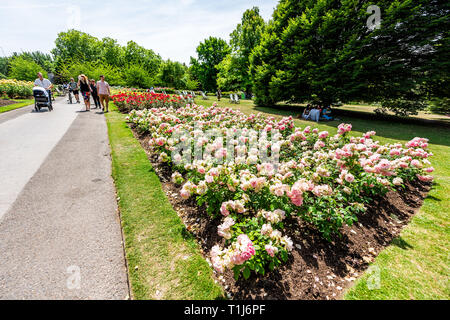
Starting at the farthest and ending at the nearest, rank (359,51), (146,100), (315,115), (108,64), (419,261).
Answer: (108,64), (359,51), (315,115), (146,100), (419,261)

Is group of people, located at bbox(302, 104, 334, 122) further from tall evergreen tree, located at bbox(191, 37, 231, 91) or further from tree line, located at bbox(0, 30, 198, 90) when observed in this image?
tall evergreen tree, located at bbox(191, 37, 231, 91)

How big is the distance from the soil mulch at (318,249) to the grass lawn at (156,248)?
0.18 meters

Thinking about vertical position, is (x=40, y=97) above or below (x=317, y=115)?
above

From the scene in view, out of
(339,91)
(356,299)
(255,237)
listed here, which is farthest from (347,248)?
(339,91)

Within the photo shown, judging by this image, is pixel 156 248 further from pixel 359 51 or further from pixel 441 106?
pixel 441 106

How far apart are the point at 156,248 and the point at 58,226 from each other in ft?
5.35

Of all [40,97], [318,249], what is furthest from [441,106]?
[40,97]

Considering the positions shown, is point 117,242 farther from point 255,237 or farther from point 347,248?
point 347,248

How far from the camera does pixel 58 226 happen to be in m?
2.82

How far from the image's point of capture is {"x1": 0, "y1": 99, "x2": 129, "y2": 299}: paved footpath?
2.05 m

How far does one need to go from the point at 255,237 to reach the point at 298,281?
2.48 feet

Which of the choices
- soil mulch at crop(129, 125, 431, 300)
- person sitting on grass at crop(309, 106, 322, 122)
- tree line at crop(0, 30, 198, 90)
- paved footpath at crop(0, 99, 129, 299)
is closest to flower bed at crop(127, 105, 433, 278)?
soil mulch at crop(129, 125, 431, 300)

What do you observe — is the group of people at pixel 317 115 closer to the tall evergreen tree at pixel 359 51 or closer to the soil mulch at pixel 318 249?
the tall evergreen tree at pixel 359 51

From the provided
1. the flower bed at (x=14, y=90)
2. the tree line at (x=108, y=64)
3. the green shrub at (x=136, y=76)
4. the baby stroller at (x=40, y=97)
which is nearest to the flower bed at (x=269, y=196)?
the baby stroller at (x=40, y=97)
